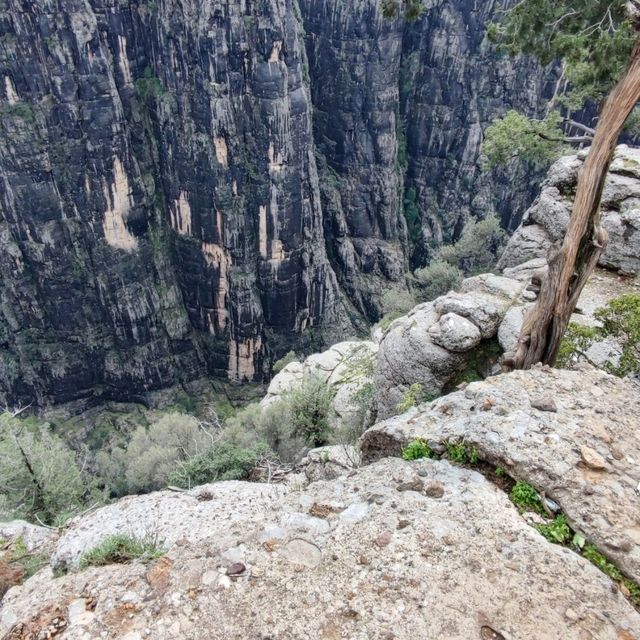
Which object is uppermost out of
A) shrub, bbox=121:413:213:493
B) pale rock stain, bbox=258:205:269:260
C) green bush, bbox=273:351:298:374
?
pale rock stain, bbox=258:205:269:260

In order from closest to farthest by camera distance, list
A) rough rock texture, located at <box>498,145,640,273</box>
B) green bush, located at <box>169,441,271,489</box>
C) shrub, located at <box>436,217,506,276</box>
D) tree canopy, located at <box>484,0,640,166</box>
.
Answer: tree canopy, located at <box>484,0,640,166</box>
green bush, located at <box>169,441,271,489</box>
rough rock texture, located at <box>498,145,640,273</box>
shrub, located at <box>436,217,506,276</box>

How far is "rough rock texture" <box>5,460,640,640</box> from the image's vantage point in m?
3.37

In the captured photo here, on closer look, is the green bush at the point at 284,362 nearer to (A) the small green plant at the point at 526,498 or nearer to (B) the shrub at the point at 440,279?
(B) the shrub at the point at 440,279

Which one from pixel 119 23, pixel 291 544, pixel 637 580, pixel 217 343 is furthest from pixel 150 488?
pixel 119 23

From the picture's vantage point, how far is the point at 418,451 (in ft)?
16.4

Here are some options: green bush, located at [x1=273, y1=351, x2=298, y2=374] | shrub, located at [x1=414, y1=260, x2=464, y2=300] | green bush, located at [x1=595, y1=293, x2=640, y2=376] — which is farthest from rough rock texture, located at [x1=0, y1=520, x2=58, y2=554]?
shrub, located at [x1=414, y1=260, x2=464, y2=300]

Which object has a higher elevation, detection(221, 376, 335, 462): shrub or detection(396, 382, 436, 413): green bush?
detection(396, 382, 436, 413): green bush

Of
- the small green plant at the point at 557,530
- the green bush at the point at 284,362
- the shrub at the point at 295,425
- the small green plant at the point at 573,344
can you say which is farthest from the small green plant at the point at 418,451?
the green bush at the point at 284,362

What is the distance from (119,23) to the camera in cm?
3566

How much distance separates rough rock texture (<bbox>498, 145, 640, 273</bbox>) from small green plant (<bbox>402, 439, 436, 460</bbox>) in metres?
8.01

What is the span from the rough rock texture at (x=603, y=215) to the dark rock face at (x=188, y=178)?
1123 inches

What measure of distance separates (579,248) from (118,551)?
5.97 m

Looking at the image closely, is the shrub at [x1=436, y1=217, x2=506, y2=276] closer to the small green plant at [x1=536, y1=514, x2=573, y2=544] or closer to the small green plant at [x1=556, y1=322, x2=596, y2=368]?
the small green plant at [x1=556, y1=322, x2=596, y2=368]

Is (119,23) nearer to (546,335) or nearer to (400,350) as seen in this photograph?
(400,350)
